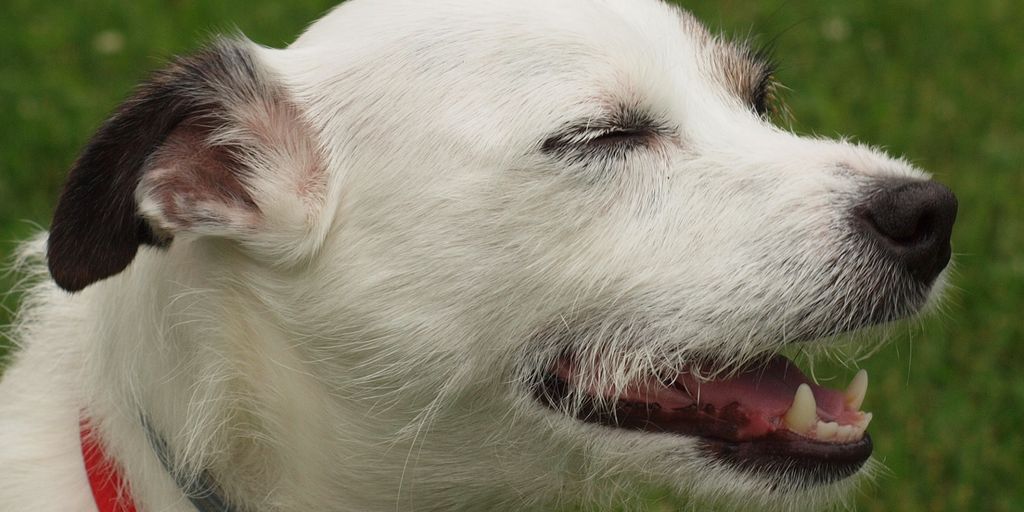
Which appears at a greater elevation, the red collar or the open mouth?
the open mouth

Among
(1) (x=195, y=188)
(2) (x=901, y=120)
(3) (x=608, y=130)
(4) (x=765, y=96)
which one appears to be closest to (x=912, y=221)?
(3) (x=608, y=130)

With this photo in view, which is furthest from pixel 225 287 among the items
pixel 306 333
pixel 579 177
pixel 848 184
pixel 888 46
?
pixel 888 46

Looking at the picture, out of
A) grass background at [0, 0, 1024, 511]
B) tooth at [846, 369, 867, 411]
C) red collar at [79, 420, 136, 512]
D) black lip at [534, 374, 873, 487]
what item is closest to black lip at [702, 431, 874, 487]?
black lip at [534, 374, 873, 487]

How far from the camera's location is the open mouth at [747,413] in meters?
3.08

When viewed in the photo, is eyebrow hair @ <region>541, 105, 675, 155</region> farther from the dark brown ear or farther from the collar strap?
the collar strap

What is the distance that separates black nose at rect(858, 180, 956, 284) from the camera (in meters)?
3.01

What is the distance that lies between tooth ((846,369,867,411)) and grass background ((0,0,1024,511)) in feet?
5.22

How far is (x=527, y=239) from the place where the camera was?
3025mm

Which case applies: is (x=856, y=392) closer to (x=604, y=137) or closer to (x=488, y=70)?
(x=604, y=137)

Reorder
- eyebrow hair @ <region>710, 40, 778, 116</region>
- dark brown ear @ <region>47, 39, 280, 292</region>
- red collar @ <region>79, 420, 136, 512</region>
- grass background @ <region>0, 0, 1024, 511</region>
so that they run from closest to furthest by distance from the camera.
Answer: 1. dark brown ear @ <region>47, 39, 280, 292</region>
2. red collar @ <region>79, 420, 136, 512</region>
3. eyebrow hair @ <region>710, 40, 778, 116</region>
4. grass background @ <region>0, 0, 1024, 511</region>

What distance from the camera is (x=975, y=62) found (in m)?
8.20

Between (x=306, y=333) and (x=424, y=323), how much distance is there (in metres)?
0.30

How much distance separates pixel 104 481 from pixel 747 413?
162 cm

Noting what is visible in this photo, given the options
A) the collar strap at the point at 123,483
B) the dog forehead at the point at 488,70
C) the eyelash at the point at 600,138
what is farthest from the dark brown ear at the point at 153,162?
the eyelash at the point at 600,138
